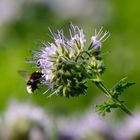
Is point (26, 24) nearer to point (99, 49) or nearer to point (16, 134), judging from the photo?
point (16, 134)

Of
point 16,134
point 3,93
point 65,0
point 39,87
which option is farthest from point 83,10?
point 39,87

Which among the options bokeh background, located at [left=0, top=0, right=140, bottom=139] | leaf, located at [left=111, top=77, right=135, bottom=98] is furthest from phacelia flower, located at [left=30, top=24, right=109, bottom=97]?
bokeh background, located at [left=0, top=0, right=140, bottom=139]

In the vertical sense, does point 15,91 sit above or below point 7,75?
below

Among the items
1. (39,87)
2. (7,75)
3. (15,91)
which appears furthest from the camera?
(7,75)

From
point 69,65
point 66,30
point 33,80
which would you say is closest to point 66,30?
point 66,30

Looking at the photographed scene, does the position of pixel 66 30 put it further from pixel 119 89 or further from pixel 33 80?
pixel 119 89

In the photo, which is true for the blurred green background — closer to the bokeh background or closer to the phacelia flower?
the bokeh background

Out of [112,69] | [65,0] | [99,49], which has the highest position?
[65,0]

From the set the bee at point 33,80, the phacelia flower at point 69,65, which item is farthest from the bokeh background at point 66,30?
the phacelia flower at point 69,65
